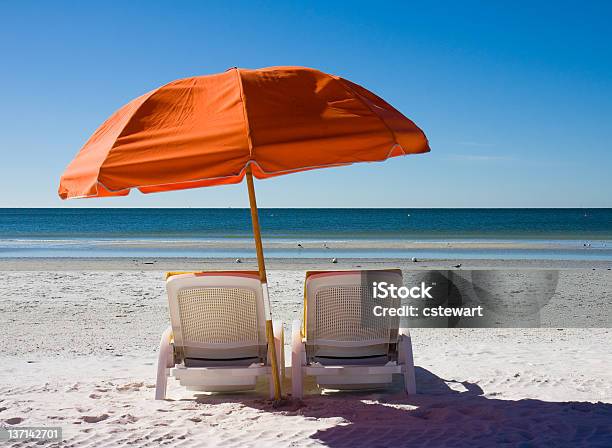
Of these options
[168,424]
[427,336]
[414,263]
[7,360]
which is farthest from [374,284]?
[414,263]

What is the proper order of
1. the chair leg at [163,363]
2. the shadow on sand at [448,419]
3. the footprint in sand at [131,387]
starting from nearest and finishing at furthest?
the shadow on sand at [448,419]
the chair leg at [163,363]
the footprint in sand at [131,387]

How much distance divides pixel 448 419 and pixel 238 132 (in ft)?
7.64

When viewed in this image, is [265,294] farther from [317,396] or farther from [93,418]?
[93,418]

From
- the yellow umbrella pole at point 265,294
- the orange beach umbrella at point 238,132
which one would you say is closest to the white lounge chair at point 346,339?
the yellow umbrella pole at point 265,294

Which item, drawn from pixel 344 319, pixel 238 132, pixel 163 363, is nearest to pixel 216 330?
pixel 163 363

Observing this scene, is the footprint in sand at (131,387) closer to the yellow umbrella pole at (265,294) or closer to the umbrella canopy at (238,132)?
the yellow umbrella pole at (265,294)

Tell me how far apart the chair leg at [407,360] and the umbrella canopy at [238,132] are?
1490 mm

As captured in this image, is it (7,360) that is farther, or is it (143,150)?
(7,360)

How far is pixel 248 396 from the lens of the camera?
5.08m

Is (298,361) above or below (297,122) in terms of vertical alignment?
below

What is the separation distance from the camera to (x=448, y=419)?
4.29 meters

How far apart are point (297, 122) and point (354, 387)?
232cm

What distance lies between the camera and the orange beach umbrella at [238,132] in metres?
3.64

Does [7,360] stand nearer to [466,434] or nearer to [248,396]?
[248,396]
